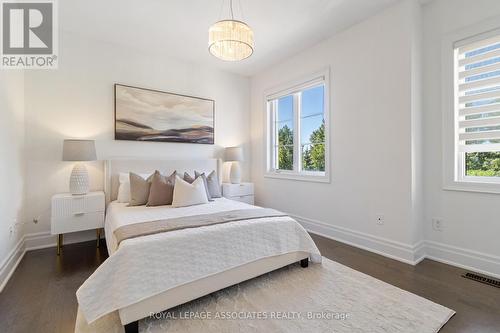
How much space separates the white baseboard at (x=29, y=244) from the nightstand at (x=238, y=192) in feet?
6.53

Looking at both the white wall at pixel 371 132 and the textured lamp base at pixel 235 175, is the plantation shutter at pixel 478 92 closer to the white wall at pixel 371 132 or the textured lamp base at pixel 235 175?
the white wall at pixel 371 132

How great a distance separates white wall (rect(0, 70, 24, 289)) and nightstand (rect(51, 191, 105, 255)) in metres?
0.34

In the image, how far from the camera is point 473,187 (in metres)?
2.29

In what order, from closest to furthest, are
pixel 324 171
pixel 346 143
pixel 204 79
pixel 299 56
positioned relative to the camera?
1. pixel 346 143
2. pixel 324 171
3. pixel 299 56
4. pixel 204 79

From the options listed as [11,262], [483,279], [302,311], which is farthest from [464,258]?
[11,262]

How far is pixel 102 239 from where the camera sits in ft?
10.6

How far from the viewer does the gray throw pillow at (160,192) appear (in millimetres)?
2768

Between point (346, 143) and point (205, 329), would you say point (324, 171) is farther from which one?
point (205, 329)

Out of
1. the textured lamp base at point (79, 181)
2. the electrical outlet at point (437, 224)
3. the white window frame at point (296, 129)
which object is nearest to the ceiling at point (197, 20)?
the white window frame at point (296, 129)

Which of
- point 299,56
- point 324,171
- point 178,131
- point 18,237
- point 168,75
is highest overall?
point 299,56

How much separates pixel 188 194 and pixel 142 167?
1.13m

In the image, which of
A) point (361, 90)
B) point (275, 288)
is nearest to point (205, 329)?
point (275, 288)

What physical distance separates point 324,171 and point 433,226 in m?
1.40
